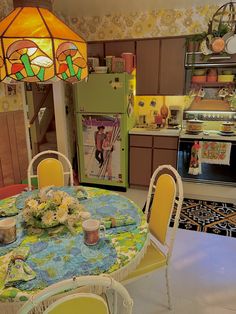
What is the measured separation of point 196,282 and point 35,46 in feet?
6.83

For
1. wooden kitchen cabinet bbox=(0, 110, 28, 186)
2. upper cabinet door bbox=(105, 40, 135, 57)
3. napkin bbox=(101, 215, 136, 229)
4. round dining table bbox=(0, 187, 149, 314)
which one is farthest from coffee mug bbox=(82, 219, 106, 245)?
upper cabinet door bbox=(105, 40, 135, 57)

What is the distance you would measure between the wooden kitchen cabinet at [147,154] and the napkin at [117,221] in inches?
80.4

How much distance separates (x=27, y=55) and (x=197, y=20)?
2947mm

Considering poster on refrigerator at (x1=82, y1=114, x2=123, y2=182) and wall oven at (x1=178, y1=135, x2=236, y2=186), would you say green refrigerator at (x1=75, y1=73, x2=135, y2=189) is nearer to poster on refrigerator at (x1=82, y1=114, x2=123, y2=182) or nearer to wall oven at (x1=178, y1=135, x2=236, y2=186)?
poster on refrigerator at (x1=82, y1=114, x2=123, y2=182)

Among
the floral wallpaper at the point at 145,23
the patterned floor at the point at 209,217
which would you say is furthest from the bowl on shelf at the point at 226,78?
the patterned floor at the point at 209,217

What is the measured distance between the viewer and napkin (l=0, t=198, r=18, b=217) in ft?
5.48

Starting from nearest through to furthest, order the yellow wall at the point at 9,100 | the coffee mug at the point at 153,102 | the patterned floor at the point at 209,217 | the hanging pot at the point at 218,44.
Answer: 1. the hanging pot at the point at 218,44
2. the patterned floor at the point at 209,217
3. the yellow wall at the point at 9,100
4. the coffee mug at the point at 153,102

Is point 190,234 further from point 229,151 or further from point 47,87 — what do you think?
point 47,87

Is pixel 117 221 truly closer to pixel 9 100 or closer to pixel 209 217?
pixel 209 217

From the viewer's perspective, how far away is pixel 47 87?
4.76 meters

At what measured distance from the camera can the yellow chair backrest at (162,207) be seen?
5.52 ft

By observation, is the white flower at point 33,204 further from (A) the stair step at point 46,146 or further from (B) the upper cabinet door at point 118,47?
(A) the stair step at point 46,146

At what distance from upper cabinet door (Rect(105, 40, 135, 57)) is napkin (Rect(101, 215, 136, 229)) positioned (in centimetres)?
277

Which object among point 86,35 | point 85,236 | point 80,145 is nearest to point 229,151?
point 80,145
